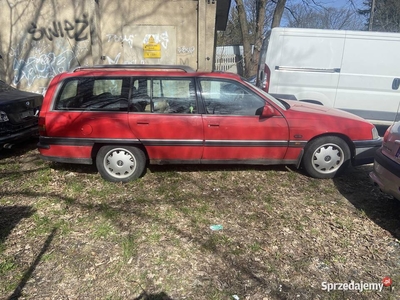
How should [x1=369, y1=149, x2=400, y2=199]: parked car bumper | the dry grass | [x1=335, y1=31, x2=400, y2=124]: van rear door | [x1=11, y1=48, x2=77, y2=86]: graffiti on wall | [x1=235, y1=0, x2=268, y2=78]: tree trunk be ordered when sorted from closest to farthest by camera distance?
the dry grass → [x1=369, y1=149, x2=400, y2=199]: parked car bumper → [x1=335, y1=31, x2=400, y2=124]: van rear door → [x1=11, y1=48, x2=77, y2=86]: graffiti on wall → [x1=235, y1=0, x2=268, y2=78]: tree trunk

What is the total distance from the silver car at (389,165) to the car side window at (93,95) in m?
3.26

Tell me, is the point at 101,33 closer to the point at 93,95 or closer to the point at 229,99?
the point at 93,95

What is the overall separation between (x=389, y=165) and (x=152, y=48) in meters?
6.37

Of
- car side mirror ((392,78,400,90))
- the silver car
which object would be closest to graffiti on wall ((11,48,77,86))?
the silver car

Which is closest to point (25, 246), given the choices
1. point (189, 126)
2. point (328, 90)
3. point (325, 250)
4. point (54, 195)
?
point (54, 195)

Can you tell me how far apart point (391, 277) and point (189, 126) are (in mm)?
2775

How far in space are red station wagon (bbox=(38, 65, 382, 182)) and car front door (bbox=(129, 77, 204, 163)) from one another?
0.01m

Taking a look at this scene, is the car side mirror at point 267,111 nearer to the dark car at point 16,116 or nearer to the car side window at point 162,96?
the car side window at point 162,96

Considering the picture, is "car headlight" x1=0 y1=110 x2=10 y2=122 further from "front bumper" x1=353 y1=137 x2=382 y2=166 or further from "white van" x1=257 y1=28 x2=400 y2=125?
"front bumper" x1=353 y1=137 x2=382 y2=166

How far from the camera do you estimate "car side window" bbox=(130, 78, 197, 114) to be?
411 cm

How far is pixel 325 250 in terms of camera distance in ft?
9.48

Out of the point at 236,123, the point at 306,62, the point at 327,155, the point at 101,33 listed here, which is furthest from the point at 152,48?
the point at 327,155

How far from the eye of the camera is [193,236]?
308 cm

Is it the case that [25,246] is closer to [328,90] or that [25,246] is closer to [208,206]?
[208,206]
